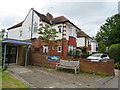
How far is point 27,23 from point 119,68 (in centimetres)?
1800

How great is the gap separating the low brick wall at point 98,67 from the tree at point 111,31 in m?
28.1

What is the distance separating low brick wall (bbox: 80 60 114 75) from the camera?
27.6 ft

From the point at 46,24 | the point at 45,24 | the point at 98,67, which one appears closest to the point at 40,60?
the point at 98,67

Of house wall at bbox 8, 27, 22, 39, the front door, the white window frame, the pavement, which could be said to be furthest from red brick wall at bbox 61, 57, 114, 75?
house wall at bbox 8, 27, 22, 39

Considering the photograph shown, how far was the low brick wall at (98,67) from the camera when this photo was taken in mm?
8406

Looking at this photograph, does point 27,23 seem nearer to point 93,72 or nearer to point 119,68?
point 93,72

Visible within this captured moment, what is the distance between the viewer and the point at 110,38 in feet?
118

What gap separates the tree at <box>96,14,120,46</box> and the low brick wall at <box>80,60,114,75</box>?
2812cm

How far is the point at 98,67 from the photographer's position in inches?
345

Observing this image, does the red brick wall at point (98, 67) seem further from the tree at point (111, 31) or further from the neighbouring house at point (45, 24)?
the tree at point (111, 31)

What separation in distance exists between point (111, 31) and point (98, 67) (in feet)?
103

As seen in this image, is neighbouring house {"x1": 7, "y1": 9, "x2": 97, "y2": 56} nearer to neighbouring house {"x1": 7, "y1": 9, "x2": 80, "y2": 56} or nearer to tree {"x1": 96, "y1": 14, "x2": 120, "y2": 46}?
neighbouring house {"x1": 7, "y1": 9, "x2": 80, "y2": 56}

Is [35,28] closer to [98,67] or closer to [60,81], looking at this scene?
[98,67]

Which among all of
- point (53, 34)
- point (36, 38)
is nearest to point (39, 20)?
point (36, 38)
